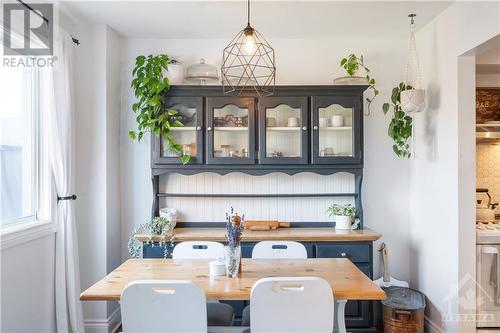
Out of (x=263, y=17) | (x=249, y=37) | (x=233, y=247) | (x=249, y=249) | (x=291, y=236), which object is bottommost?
(x=249, y=249)

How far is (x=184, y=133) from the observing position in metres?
3.00

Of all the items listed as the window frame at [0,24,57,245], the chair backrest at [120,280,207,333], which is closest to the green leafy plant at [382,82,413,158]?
the chair backrest at [120,280,207,333]

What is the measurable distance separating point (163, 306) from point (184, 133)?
68.2 inches

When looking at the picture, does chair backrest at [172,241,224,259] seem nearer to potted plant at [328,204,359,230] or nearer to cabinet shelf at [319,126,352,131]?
potted plant at [328,204,359,230]

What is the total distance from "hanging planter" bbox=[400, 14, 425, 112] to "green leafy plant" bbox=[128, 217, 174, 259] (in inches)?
84.1

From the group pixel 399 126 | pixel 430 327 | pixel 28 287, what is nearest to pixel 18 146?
pixel 28 287

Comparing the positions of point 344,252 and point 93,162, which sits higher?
point 93,162

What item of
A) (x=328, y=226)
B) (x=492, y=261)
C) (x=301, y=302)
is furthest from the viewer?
(x=328, y=226)

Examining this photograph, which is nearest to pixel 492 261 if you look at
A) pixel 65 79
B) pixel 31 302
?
pixel 31 302

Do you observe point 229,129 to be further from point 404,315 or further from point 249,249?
point 404,315

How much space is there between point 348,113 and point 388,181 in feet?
2.61

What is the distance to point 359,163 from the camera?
295 cm

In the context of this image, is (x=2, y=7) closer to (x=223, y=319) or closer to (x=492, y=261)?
(x=223, y=319)

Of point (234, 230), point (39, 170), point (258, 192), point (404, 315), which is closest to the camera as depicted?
point (234, 230)
